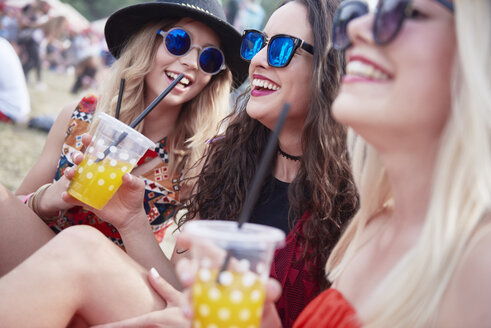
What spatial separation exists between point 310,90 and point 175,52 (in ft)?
3.31

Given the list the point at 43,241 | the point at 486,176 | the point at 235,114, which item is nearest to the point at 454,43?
the point at 486,176

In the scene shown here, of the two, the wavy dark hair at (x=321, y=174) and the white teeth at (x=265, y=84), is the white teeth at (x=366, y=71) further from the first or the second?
the white teeth at (x=265, y=84)

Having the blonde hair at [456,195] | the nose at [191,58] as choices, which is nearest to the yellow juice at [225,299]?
the blonde hair at [456,195]

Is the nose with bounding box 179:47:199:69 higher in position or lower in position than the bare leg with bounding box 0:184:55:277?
higher

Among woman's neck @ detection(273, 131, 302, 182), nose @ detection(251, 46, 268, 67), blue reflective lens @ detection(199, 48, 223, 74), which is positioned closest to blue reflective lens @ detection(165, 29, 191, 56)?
blue reflective lens @ detection(199, 48, 223, 74)

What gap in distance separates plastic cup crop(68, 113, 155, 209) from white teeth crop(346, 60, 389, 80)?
1127 millimetres

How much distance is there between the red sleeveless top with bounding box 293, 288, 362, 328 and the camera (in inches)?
65.8

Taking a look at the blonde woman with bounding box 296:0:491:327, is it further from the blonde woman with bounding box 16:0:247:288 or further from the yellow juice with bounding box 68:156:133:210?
the blonde woman with bounding box 16:0:247:288

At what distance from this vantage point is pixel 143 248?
2.70 m

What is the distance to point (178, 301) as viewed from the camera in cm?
227

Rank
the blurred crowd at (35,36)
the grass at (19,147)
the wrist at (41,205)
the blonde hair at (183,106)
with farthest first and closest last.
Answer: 1. the blurred crowd at (35,36)
2. the grass at (19,147)
3. the blonde hair at (183,106)
4. the wrist at (41,205)

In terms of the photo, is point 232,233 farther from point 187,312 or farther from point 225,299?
point 187,312

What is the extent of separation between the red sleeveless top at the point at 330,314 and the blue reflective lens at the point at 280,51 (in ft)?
3.97

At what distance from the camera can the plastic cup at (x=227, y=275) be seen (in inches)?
52.1
